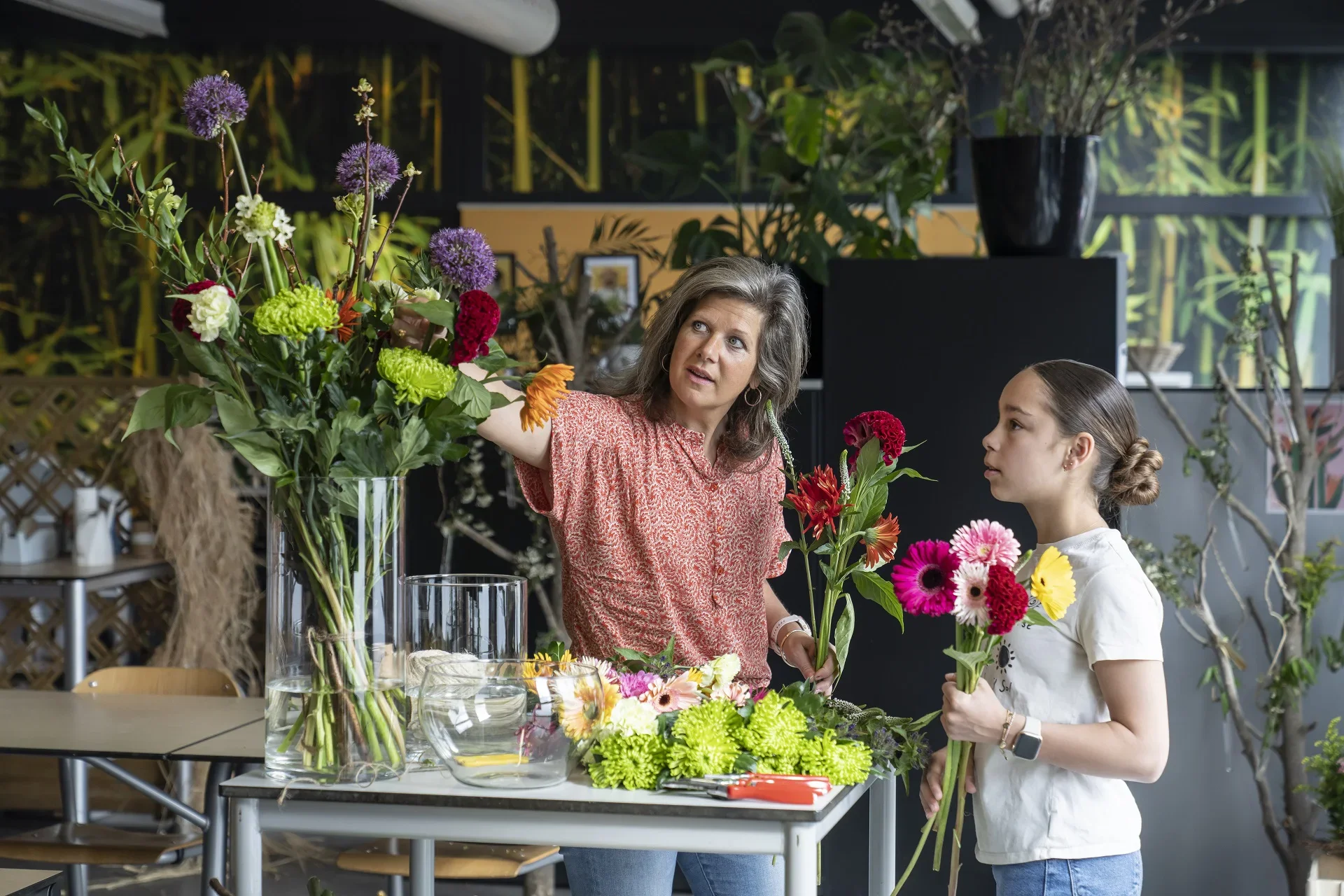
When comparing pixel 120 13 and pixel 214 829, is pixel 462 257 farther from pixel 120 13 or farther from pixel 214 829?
pixel 120 13

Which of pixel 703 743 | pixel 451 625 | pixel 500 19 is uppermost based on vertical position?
pixel 500 19

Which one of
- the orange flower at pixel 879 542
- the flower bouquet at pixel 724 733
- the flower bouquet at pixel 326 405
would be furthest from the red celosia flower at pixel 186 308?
the orange flower at pixel 879 542

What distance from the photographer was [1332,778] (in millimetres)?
3121

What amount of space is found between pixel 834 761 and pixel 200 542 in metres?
3.40

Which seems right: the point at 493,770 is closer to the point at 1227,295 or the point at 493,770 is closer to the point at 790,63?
the point at 790,63

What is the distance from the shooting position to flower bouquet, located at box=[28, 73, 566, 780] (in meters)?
1.45

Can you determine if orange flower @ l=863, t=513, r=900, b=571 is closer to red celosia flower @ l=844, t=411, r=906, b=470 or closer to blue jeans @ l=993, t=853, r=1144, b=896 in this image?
red celosia flower @ l=844, t=411, r=906, b=470

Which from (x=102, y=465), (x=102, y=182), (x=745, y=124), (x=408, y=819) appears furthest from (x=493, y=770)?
(x=102, y=465)

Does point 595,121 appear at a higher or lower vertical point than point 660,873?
higher

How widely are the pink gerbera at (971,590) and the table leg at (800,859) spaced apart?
27cm

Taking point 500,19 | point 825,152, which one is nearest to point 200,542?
point 500,19

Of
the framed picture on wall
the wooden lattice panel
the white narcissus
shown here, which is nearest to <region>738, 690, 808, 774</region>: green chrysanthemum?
the white narcissus

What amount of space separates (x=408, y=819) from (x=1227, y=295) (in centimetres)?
554

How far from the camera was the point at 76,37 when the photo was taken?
6.36 metres
